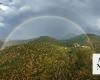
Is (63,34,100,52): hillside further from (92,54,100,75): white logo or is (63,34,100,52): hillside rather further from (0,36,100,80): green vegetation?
(92,54,100,75): white logo

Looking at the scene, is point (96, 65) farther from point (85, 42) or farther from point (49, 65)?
point (85, 42)

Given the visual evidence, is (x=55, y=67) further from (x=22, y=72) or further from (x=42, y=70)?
(x=22, y=72)

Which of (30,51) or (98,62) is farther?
(30,51)

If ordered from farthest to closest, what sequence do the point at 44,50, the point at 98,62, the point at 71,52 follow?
the point at 44,50 → the point at 71,52 → the point at 98,62

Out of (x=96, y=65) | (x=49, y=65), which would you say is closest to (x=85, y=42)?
(x=49, y=65)

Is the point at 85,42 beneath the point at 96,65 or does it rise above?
above

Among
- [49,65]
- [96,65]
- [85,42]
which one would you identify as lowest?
[49,65]

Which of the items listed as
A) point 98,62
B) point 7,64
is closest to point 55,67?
point 7,64

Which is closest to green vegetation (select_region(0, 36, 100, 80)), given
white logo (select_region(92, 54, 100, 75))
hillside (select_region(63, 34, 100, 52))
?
hillside (select_region(63, 34, 100, 52))

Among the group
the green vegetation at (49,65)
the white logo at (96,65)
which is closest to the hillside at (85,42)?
the green vegetation at (49,65)
